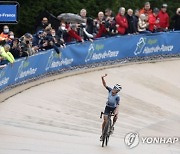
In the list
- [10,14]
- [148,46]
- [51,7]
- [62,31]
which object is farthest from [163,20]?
[10,14]

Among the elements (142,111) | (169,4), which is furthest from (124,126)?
(169,4)

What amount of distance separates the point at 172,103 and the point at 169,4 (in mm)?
12298

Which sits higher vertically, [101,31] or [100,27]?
[100,27]

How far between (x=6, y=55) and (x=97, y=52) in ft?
21.5

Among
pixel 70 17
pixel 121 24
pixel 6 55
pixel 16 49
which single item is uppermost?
pixel 70 17

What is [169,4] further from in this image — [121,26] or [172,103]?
[172,103]

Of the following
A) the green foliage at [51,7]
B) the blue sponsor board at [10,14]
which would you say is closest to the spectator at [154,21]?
the green foliage at [51,7]

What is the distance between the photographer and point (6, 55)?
19.6 m

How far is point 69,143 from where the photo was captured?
16.5 metres

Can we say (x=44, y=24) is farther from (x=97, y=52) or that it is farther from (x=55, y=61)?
(x=97, y=52)

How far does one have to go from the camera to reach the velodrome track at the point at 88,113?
1639 centimetres

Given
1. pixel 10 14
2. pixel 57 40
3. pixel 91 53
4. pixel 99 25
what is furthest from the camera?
pixel 99 25

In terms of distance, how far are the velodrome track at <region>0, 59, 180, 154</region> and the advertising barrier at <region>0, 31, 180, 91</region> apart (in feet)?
1.87

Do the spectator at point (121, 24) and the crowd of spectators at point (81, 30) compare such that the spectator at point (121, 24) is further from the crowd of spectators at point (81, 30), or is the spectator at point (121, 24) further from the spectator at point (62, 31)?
the spectator at point (62, 31)
